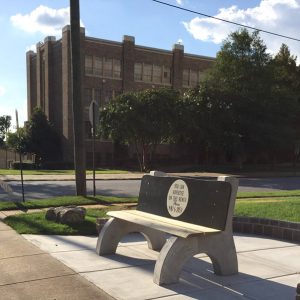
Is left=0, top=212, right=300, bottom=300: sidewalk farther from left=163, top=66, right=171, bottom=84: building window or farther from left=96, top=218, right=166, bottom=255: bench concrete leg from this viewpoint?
left=163, top=66, right=171, bottom=84: building window

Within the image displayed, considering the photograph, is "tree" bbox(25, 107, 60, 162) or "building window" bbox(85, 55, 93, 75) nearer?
"building window" bbox(85, 55, 93, 75)

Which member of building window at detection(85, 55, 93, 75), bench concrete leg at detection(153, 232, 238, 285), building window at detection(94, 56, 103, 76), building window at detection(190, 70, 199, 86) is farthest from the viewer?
building window at detection(190, 70, 199, 86)

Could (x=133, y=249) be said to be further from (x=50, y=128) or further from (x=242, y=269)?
(x=50, y=128)

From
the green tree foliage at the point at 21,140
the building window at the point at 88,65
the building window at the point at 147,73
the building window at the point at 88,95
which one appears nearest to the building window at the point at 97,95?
the building window at the point at 88,95

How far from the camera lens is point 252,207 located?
10539mm

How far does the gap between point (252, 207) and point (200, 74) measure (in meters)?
48.4

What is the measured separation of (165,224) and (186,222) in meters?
0.32

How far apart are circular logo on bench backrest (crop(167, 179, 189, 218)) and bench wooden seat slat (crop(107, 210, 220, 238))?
139 mm

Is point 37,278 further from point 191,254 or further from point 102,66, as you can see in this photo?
point 102,66

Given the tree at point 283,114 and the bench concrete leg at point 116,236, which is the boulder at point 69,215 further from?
the tree at point 283,114

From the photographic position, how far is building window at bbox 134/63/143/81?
171 ft

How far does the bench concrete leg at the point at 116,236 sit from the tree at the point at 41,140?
141ft

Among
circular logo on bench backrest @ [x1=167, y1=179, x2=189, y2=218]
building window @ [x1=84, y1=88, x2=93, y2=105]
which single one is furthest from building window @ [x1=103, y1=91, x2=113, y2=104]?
circular logo on bench backrest @ [x1=167, y1=179, x2=189, y2=218]

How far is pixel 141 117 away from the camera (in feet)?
112
